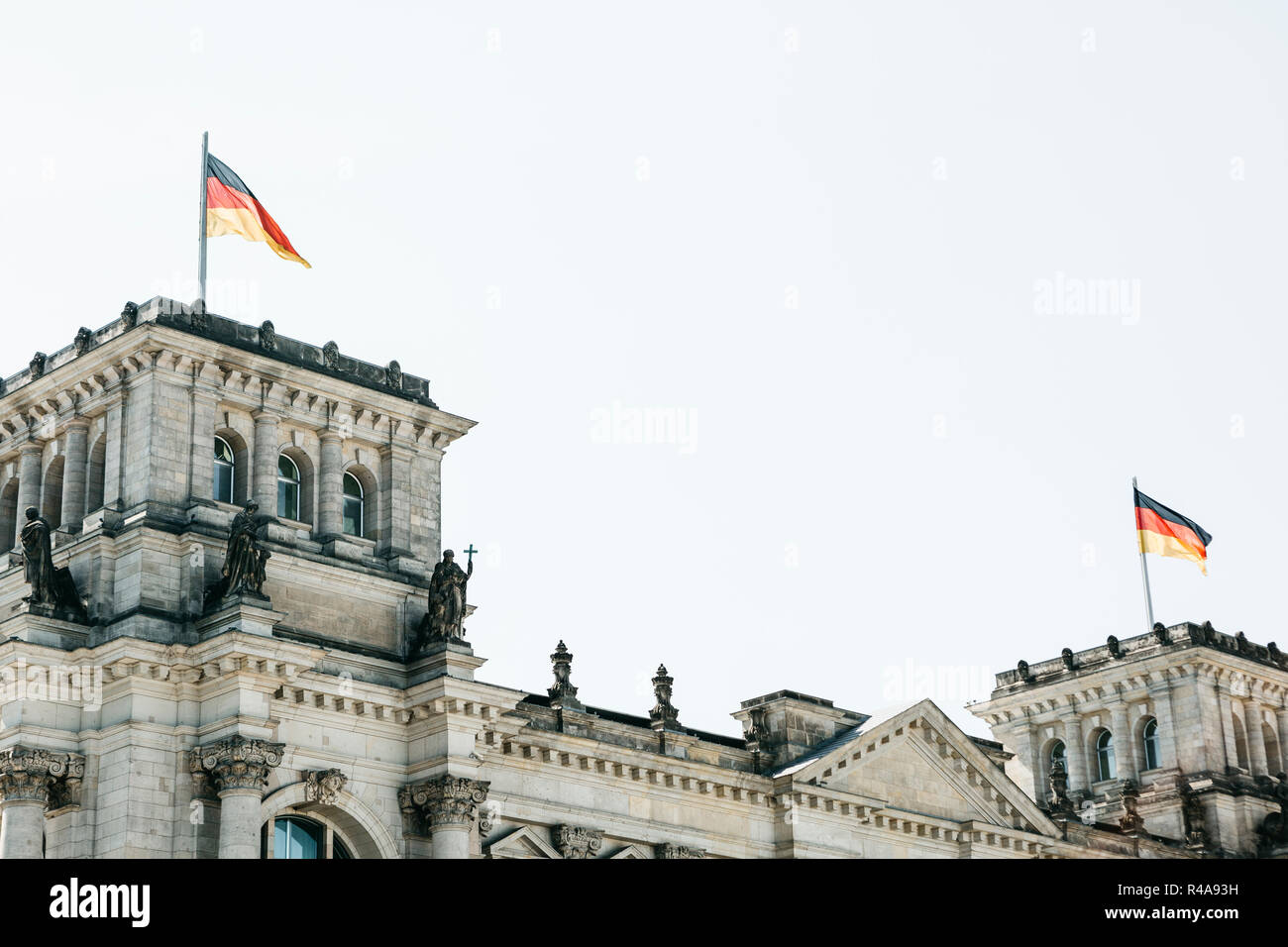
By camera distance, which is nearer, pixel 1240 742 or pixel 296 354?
pixel 296 354

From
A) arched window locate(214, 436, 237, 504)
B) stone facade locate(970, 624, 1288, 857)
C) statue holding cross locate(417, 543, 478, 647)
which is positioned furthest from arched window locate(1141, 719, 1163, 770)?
arched window locate(214, 436, 237, 504)

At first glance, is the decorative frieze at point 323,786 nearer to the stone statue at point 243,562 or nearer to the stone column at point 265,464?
the stone statue at point 243,562

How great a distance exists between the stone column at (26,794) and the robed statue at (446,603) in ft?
28.2

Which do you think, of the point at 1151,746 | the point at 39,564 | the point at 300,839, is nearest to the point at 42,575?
the point at 39,564

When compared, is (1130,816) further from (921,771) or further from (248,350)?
(248,350)

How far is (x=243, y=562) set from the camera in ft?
139

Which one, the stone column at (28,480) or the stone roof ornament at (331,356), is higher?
the stone roof ornament at (331,356)

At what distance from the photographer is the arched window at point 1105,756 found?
71.6 metres

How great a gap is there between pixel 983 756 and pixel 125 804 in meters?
25.6

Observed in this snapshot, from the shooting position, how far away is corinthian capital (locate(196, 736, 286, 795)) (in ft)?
134

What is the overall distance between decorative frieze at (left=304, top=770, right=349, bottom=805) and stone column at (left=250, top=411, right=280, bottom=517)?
6197 mm

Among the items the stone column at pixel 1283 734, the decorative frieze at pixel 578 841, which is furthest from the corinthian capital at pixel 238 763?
the stone column at pixel 1283 734

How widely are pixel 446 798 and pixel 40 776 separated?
329 inches

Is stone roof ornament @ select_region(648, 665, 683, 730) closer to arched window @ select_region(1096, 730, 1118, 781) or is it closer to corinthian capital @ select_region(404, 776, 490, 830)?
corinthian capital @ select_region(404, 776, 490, 830)
